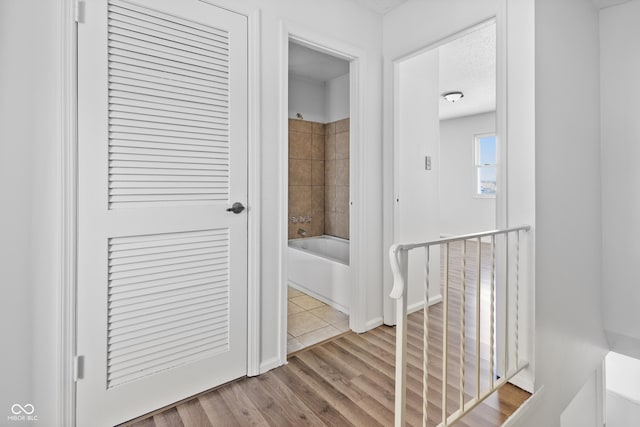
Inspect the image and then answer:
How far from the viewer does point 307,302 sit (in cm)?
305

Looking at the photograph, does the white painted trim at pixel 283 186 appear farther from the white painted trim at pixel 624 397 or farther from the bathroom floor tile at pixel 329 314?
the white painted trim at pixel 624 397

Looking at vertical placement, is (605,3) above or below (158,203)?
above

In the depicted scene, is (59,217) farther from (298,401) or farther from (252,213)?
(298,401)

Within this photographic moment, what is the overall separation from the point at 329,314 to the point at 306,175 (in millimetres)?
2058

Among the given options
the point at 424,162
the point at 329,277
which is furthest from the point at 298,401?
the point at 424,162

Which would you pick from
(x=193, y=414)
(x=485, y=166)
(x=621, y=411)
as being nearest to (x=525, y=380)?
(x=193, y=414)

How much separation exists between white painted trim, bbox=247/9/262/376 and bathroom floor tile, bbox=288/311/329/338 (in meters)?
0.58

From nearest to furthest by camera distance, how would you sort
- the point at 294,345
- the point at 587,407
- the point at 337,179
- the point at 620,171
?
the point at 294,345 → the point at 620,171 → the point at 587,407 → the point at 337,179

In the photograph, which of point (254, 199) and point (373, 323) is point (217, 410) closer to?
point (254, 199)

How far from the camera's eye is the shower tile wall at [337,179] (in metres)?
4.03

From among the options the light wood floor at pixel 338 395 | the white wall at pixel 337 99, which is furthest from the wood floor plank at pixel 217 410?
the white wall at pixel 337 99

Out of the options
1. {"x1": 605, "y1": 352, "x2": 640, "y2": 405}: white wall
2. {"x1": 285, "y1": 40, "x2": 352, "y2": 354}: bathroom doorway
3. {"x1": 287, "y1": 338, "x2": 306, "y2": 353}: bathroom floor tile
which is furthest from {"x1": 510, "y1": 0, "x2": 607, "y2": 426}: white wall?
{"x1": 285, "y1": 40, "x2": 352, "y2": 354}: bathroom doorway

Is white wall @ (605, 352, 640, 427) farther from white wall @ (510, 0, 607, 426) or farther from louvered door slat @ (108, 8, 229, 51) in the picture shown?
louvered door slat @ (108, 8, 229, 51)

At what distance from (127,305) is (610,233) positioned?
3446 millimetres
